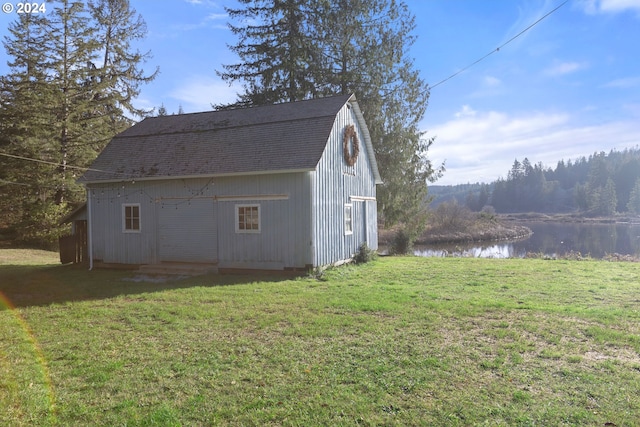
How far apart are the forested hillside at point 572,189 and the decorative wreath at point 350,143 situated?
47.9 metres

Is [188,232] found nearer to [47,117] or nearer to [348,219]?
[348,219]

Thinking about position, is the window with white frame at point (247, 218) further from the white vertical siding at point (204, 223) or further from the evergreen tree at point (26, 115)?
the evergreen tree at point (26, 115)

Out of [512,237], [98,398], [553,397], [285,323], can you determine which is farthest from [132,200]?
[512,237]

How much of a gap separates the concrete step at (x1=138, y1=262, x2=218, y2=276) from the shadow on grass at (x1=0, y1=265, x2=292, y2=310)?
436 millimetres

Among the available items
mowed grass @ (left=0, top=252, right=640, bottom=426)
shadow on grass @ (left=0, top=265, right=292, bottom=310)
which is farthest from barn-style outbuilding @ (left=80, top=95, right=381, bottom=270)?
mowed grass @ (left=0, top=252, right=640, bottom=426)

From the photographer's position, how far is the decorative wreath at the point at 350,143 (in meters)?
14.1

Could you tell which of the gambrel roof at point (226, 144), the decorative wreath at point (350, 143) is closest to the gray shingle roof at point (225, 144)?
the gambrel roof at point (226, 144)

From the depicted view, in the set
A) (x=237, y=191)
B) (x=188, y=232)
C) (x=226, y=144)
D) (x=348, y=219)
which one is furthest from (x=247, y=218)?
(x=348, y=219)

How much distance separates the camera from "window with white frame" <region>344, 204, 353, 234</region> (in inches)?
558

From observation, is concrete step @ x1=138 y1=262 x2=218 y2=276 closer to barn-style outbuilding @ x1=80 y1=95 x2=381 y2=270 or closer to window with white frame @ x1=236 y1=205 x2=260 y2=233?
barn-style outbuilding @ x1=80 y1=95 x2=381 y2=270

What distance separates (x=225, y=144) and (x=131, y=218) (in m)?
4.18

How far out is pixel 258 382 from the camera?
422 centimetres

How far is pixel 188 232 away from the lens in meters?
13.1

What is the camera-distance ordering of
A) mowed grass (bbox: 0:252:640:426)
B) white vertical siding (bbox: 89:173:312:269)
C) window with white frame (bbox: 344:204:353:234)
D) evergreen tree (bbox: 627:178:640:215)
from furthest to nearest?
1. evergreen tree (bbox: 627:178:640:215)
2. window with white frame (bbox: 344:204:353:234)
3. white vertical siding (bbox: 89:173:312:269)
4. mowed grass (bbox: 0:252:640:426)
